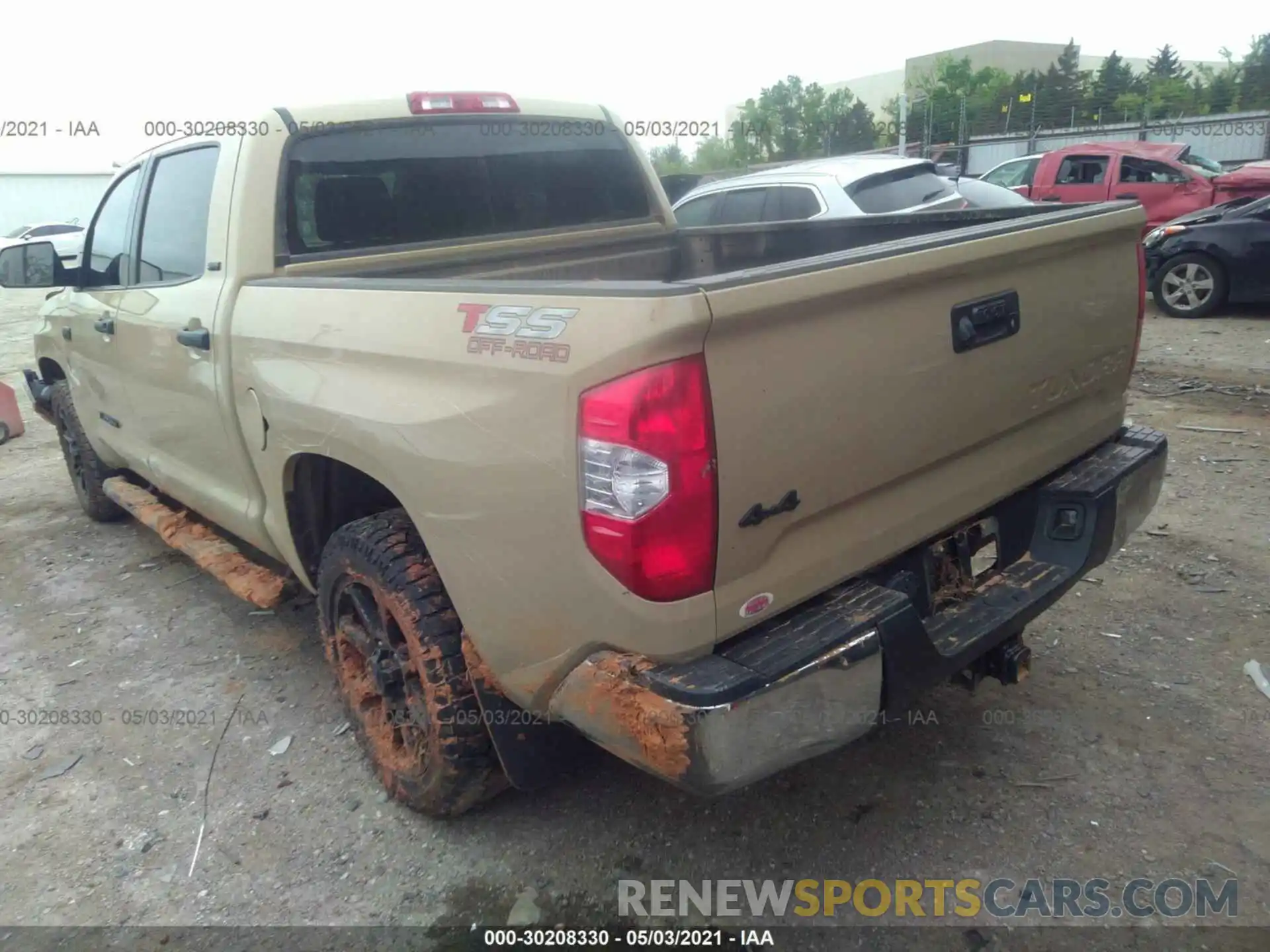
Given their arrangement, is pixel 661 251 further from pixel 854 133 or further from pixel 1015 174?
pixel 854 133

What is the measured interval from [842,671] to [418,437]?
1.06m

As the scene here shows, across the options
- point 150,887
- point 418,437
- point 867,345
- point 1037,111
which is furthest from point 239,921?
point 1037,111

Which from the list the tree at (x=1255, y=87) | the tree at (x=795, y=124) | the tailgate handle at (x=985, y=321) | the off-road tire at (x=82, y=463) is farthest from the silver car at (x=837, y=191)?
the tree at (x=1255, y=87)

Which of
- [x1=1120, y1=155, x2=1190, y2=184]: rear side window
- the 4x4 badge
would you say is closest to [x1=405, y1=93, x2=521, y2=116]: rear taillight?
the 4x4 badge

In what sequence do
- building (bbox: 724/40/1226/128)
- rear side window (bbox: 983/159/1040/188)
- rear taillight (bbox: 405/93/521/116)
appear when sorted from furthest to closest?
building (bbox: 724/40/1226/128), rear side window (bbox: 983/159/1040/188), rear taillight (bbox: 405/93/521/116)

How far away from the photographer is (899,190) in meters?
7.54

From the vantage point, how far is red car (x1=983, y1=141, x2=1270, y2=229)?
37.3 ft

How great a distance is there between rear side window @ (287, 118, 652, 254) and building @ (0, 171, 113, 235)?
44.5 m

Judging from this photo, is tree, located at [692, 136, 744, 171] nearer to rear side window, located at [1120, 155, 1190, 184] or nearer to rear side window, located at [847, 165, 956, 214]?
rear side window, located at [1120, 155, 1190, 184]

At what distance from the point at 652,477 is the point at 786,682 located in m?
0.49

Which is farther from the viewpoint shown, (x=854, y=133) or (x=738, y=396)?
(x=854, y=133)

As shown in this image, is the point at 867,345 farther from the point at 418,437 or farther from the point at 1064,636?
the point at 1064,636

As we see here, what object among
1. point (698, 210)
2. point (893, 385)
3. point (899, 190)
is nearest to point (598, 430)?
point (893, 385)

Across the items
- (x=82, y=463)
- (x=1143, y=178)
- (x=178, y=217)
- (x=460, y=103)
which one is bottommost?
(x=82, y=463)
